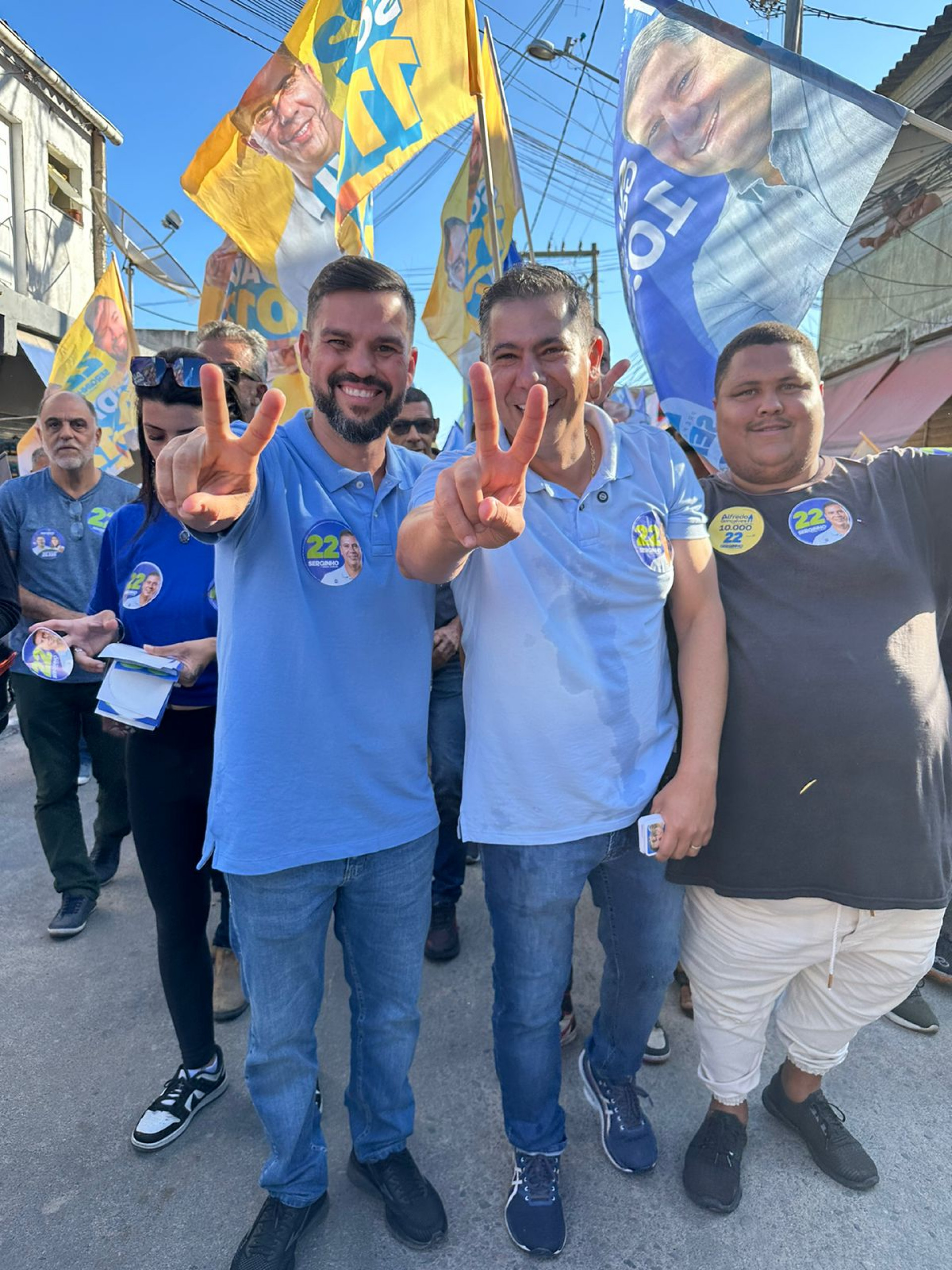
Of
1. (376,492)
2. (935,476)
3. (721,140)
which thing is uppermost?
(721,140)

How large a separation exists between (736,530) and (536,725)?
79cm

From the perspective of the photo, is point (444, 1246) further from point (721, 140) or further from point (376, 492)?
point (721, 140)

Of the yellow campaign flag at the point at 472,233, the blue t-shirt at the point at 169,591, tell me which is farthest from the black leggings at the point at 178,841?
the yellow campaign flag at the point at 472,233

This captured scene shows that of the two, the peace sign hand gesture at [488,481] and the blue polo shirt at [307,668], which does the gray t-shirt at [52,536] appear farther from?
the peace sign hand gesture at [488,481]

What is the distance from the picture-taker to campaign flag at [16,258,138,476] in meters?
6.21

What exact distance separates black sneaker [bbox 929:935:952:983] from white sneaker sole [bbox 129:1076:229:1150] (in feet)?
8.42

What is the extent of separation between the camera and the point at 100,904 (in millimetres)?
3309

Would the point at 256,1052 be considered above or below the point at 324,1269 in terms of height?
above

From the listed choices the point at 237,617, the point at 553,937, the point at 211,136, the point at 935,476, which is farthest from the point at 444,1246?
the point at 211,136

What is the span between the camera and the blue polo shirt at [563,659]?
5.19 feet

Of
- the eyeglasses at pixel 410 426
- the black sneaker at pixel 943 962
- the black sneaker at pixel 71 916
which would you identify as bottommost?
the black sneaker at pixel 71 916

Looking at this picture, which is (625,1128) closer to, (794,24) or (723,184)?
(723,184)

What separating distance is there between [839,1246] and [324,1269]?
1.24 metres

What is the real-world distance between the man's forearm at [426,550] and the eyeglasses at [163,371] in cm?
73
